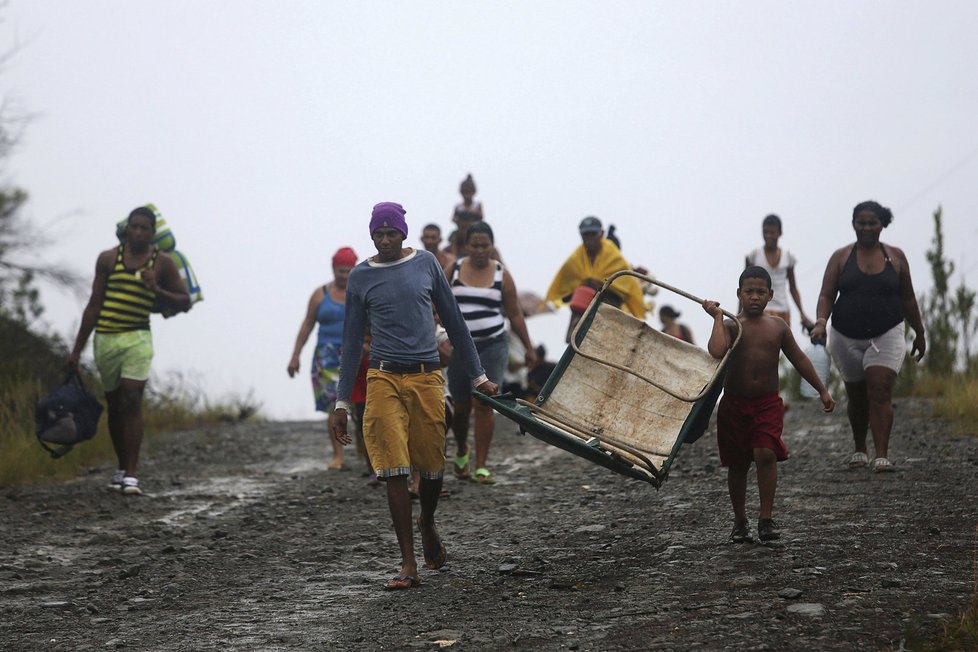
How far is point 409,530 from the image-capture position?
762 centimetres

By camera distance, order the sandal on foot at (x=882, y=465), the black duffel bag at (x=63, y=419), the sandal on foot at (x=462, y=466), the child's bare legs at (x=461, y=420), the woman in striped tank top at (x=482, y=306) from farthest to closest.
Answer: the sandal on foot at (x=462, y=466) < the black duffel bag at (x=63, y=419) < the child's bare legs at (x=461, y=420) < the woman in striped tank top at (x=482, y=306) < the sandal on foot at (x=882, y=465)

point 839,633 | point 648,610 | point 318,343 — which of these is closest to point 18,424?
point 318,343

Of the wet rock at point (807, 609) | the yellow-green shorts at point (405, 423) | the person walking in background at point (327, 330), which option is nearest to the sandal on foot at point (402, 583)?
the yellow-green shorts at point (405, 423)

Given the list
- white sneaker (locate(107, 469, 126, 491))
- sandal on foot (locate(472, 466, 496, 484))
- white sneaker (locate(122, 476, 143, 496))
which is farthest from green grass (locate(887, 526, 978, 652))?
white sneaker (locate(107, 469, 126, 491))

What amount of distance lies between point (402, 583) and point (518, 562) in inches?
36.1

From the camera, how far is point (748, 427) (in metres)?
8.04

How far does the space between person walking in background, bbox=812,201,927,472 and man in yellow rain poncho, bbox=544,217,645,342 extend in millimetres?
3367

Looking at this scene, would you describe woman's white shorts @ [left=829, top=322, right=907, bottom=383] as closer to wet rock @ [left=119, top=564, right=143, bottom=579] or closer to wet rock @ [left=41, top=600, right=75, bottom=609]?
wet rock @ [left=119, top=564, right=143, bottom=579]

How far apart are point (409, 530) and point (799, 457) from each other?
5392 mm

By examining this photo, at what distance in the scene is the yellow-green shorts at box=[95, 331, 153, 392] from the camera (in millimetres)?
11867

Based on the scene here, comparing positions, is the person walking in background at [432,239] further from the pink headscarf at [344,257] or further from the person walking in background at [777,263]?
the person walking in background at [777,263]

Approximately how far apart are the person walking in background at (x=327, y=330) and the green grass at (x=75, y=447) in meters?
2.59

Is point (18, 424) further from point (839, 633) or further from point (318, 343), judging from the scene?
point (839, 633)

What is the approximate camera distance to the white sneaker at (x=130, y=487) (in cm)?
1207
